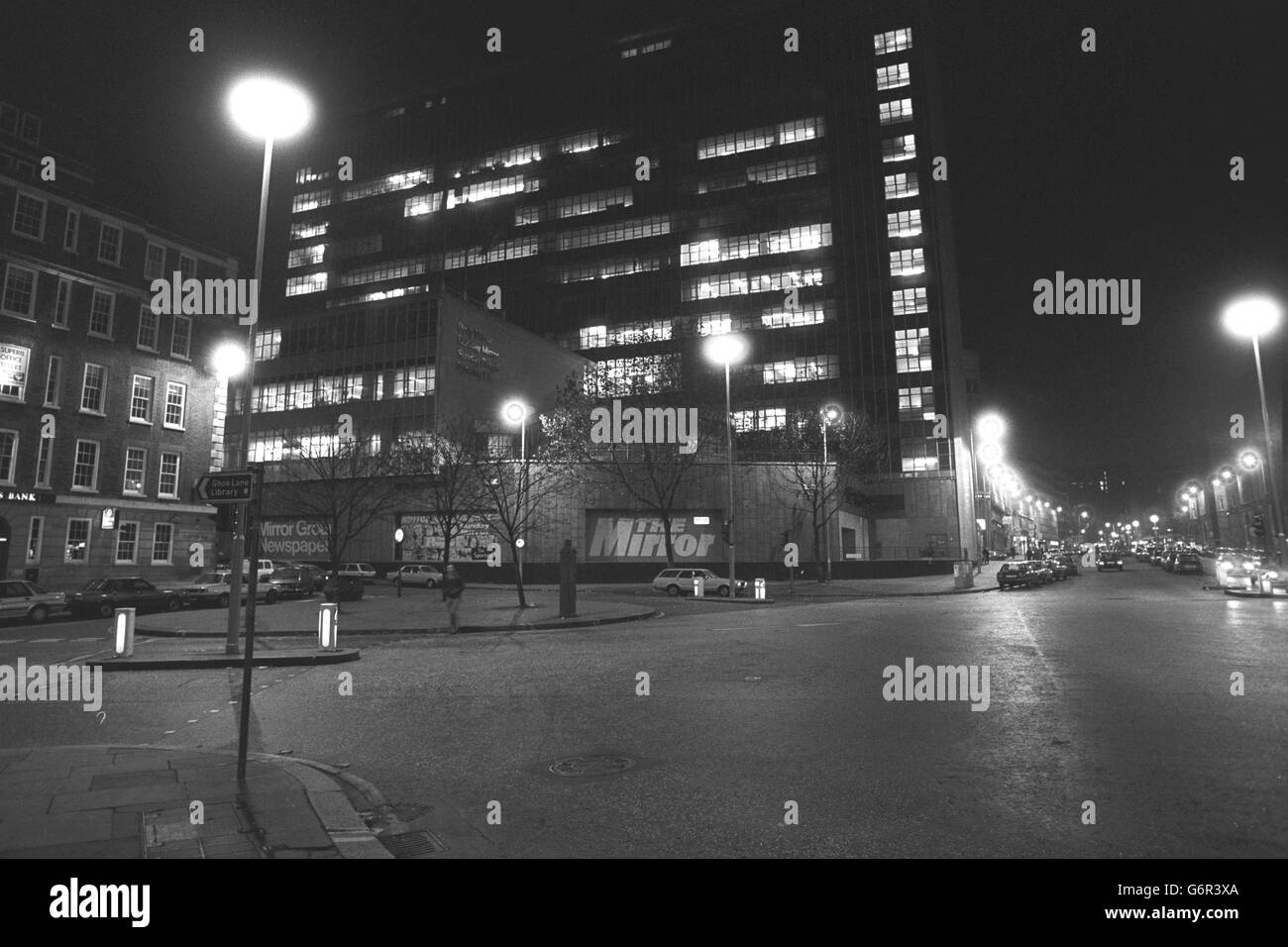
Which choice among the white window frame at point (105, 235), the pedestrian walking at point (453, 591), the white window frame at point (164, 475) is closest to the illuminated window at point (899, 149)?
the white window frame at point (105, 235)

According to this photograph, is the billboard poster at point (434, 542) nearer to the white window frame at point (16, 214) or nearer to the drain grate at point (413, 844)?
the white window frame at point (16, 214)

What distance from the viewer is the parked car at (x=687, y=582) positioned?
38094 mm

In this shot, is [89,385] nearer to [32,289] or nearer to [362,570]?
A: [32,289]

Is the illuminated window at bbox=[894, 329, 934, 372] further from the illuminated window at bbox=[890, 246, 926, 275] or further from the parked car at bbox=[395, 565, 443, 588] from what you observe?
the parked car at bbox=[395, 565, 443, 588]

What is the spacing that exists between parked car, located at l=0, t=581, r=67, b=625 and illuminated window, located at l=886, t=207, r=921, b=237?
243ft

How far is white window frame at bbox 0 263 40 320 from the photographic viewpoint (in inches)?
1334

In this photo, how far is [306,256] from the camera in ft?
330

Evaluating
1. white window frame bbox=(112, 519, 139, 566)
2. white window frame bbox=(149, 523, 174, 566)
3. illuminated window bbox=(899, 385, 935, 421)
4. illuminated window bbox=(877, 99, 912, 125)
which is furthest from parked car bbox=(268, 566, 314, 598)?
illuminated window bbox=(877, 99, 912, 125)

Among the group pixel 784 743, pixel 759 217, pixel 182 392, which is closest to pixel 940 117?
pixel 759 217

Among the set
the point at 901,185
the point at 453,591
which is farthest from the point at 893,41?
the point at 453,591

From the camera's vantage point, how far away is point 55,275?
3581 centimetres

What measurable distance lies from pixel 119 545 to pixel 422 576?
15791mm

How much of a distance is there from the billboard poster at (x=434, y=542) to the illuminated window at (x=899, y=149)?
58716 mm
